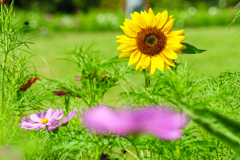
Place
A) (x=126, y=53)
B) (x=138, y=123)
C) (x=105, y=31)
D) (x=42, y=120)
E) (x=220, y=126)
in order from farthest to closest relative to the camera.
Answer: (x=105, y=31) < (x=126, y=53) < (x=42, y=120) < (x=220, y=126) < (x=138, y=123)

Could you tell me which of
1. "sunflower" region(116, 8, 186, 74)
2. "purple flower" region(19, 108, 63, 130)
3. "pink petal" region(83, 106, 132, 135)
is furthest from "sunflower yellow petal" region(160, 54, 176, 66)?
"pink petal" region(83, 106, 132, 135)

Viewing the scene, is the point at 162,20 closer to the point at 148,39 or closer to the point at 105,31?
the point at 148,39

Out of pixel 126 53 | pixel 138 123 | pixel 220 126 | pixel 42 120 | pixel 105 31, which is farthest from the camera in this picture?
pixel 105 31

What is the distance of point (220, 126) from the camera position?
46 centimetres

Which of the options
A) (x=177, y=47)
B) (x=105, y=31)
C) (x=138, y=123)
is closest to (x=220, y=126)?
(x=138, y=123)

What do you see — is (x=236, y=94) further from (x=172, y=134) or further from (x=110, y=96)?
(x=110, y=96)

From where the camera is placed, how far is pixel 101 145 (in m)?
0.56

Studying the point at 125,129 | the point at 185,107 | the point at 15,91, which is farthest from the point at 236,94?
the point at 15,91

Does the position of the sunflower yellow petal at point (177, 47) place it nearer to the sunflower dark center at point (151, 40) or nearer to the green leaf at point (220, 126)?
the sunflower dark center at point (151, 40)

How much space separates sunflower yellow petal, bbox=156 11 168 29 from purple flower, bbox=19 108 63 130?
14.7 inches

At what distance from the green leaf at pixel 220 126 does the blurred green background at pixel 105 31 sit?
0.75ft

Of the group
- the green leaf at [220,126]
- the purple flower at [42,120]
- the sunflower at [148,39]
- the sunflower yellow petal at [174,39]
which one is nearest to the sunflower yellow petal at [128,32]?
the sunflower at [148,39]

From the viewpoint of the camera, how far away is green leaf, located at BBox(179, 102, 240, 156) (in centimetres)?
44

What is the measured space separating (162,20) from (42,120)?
43cm
